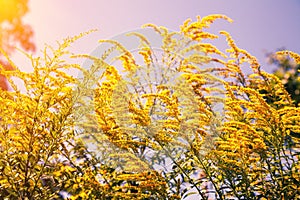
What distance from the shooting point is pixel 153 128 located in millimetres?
3012

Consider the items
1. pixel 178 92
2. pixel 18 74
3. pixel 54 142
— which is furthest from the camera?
pixel 178 92

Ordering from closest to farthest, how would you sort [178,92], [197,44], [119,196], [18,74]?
[18,74] → [178,92] → [119,196] → [197,44]

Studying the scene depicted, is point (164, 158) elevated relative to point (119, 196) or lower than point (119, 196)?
elevated

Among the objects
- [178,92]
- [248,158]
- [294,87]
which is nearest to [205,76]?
[178,92]

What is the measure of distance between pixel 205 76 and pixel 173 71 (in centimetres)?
71

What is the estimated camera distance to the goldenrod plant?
8.29 ft

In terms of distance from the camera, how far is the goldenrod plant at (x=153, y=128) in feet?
8.29

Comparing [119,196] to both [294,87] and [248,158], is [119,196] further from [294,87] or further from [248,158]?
[294,87]

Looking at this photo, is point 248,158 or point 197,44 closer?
point 248,158

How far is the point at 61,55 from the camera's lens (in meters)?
2.63

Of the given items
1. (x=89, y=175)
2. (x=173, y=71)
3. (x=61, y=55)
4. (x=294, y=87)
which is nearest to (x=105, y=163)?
(x=89, y=175)

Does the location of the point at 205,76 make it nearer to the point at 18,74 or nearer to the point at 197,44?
the point at 197,44

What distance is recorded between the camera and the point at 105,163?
141 inches

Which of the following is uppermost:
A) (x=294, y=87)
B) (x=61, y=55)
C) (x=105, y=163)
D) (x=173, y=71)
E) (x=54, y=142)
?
(x=294, y=87)
